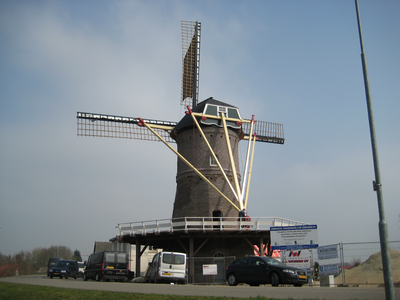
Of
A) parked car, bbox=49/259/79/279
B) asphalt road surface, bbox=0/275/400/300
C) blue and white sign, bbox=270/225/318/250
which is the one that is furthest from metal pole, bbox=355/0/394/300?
parked car, bbox=49/259/79/279

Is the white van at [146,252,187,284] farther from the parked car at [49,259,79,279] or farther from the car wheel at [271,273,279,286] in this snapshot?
the parked car at [49,259,79,279]

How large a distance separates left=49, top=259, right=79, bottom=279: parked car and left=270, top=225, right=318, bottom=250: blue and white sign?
1746cm

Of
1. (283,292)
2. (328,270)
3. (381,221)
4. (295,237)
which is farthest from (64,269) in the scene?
(381,221)

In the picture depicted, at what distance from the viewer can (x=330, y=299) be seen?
9336 mm

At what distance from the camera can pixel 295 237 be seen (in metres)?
18.2

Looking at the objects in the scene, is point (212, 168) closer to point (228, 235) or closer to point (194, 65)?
point (228, 235)

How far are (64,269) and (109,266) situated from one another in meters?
8.36

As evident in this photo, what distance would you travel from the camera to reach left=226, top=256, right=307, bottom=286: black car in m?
14.3

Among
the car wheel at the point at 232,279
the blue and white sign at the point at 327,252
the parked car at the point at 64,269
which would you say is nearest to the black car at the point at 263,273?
the car wheel at the point at 232,279

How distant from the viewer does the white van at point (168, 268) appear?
19156 mm

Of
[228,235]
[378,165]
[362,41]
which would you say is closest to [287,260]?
[228,235]

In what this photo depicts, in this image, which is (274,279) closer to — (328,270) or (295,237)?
(328,270)

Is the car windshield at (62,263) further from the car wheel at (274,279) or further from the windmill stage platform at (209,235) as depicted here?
the car wheel at (274,279)

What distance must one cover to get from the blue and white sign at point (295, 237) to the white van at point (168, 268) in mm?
4990
